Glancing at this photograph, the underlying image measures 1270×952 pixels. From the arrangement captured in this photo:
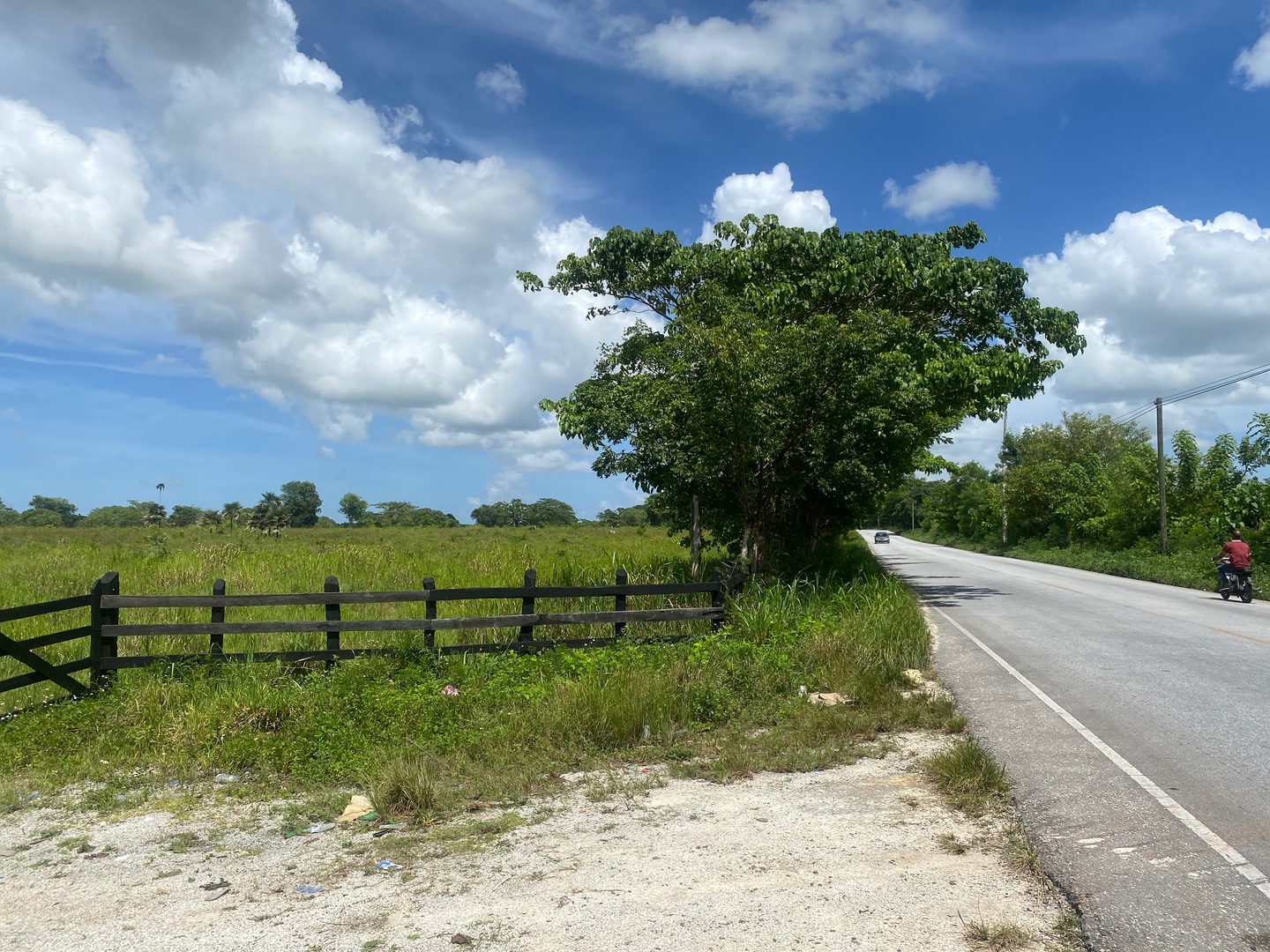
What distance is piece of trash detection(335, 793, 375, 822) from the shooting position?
241 inches

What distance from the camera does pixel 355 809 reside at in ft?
20.4

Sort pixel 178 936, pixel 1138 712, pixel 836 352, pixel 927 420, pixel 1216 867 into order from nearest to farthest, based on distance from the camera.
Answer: pixel 178 936 → pixel 1216 867 → pixel 1138 712 → pixel 836 352 → pixel 927 420

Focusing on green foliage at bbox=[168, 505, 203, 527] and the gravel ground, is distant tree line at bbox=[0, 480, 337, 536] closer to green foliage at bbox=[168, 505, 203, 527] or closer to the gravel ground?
green foliage at bbox=[168, 505, 203, 527]

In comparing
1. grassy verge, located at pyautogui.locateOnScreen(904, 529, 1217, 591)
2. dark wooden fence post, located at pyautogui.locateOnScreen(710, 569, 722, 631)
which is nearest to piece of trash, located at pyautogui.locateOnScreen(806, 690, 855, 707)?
dark wooden fence post, located at pyautogui.locateOnScreen(710, 569, 722, 631)

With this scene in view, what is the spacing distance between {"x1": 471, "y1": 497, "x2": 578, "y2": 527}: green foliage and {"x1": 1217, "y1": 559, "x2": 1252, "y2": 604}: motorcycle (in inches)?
3171

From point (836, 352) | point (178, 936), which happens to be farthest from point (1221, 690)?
point (178, 936)

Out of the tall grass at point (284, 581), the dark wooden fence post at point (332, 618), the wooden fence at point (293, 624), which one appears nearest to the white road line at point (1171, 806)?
the wooden fence at point (293, 624)

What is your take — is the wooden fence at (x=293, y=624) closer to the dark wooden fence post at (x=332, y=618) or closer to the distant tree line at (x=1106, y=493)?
the dark wooden fence post at (x=332, y=618)

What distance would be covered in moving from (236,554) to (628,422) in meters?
9.68

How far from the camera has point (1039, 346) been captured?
20422 millimetres

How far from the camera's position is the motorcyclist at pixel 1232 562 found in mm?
20766

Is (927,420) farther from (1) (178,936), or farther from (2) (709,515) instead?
(1) (178,936)

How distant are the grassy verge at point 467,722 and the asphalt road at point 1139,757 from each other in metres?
1.12

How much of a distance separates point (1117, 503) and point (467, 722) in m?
41.2
